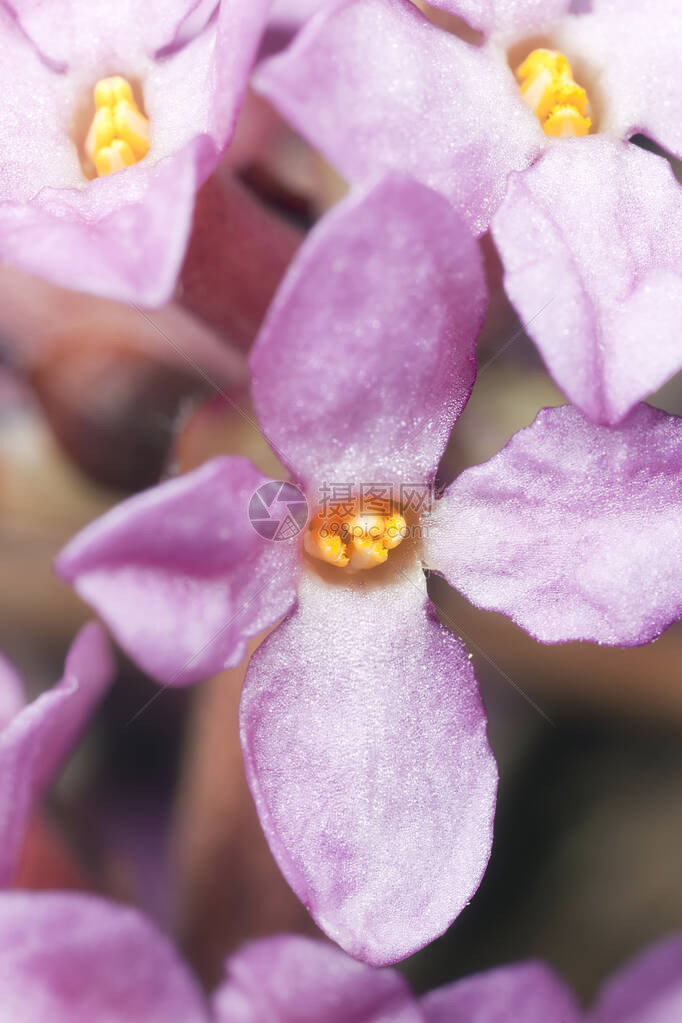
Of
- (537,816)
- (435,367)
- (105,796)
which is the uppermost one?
(435,367)

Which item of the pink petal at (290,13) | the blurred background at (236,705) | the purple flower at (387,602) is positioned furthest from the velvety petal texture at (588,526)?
the pink petal at (290,13)

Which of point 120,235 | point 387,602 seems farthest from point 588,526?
point 120,235

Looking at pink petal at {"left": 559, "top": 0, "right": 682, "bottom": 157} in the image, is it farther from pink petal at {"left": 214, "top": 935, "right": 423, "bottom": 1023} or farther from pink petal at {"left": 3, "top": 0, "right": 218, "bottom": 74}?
pink petal at {"left": 214, "top": 935, "right": 423, "bottom": 1023}

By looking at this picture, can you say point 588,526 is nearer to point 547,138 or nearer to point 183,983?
point 547,138

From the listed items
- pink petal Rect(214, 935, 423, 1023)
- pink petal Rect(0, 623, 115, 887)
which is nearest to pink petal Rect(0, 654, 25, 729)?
pink petal Rect(0, 623, 115, 887)

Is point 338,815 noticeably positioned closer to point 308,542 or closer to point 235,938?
point 308,542

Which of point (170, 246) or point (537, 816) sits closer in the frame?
point (170, 246)

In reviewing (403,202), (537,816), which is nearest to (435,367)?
(403,202)
